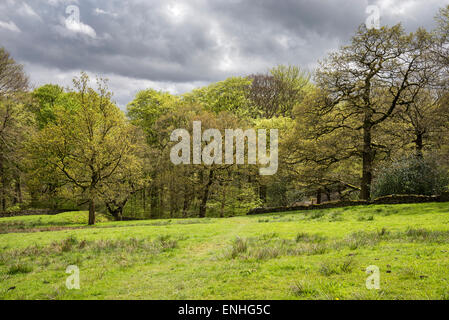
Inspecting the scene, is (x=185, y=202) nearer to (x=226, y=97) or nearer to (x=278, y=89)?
(x=226, y=97)

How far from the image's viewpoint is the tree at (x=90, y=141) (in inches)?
984

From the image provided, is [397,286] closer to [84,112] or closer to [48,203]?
[84,112]

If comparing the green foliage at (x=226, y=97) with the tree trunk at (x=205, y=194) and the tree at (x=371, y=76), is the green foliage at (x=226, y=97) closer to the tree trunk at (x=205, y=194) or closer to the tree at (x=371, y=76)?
the tree trunk at (x=205, y=194)

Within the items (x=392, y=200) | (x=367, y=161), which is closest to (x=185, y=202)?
(x=367, y=161)

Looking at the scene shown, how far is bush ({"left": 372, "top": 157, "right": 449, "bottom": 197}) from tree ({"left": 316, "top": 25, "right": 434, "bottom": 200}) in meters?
2.94

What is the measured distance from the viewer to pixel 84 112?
2503 cm

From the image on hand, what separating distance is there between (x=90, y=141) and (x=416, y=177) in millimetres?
25870

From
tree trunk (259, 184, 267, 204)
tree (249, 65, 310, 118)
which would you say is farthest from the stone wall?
tree (249, 65, 310, 118)

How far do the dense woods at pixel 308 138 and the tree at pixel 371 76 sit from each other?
81mm

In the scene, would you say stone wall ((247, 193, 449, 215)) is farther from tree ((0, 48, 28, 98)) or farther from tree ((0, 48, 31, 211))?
tree ((0, 48, 28, 98))

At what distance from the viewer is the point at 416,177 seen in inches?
763

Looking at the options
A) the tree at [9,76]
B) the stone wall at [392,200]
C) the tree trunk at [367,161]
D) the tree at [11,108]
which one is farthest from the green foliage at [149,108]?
the tree trunk at [367,161]

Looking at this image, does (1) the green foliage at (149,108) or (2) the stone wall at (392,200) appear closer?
(2) the stone wall at (392,200)

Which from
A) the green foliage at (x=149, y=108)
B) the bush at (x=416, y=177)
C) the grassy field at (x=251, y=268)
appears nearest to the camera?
the grassy field at (x=251, y=268)
